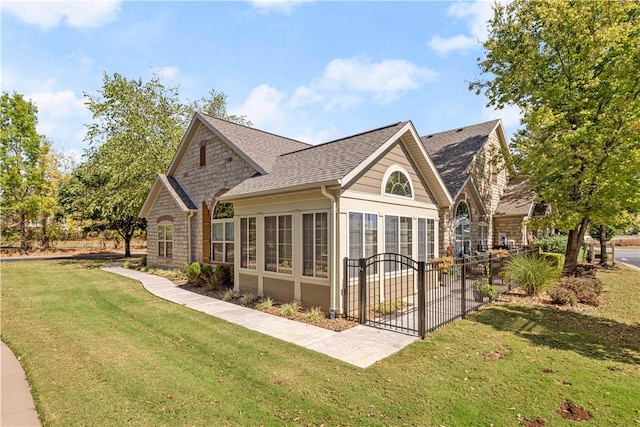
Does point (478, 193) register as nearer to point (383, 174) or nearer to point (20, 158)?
point (383, 174)

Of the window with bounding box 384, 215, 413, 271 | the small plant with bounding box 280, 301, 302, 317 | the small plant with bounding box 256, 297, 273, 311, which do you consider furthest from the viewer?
the window with bounding box 384, 215, 413, 271

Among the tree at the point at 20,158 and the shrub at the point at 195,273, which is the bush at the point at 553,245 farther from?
the tree at the point at 20,158

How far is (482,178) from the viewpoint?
60.8ft

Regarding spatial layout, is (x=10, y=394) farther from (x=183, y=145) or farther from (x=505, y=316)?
(x=183, y=145)

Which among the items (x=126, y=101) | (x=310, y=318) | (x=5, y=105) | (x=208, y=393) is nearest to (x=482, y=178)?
(x=310, y=318)

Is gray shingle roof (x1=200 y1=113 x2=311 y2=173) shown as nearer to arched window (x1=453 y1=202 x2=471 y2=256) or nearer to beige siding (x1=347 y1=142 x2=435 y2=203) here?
beige siding (x1=347 y1=142 x2=435 y2=203)

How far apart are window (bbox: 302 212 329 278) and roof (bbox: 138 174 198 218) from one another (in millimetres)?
8653

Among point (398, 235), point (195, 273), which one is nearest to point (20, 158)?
point (195, 273)

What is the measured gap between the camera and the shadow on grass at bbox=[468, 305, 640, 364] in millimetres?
6617

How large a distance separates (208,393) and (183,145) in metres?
14.5

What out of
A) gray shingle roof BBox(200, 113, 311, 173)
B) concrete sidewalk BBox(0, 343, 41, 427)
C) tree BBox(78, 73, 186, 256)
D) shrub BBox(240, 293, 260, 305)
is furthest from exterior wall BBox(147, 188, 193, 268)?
concrete sidewalk BBox(0, 343, 41, 427)

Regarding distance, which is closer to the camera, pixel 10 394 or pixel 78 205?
pixel 10 394

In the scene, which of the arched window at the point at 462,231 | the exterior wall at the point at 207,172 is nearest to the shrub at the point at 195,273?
the exterior wall at the point at 207,172

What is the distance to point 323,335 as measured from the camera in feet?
24.1
